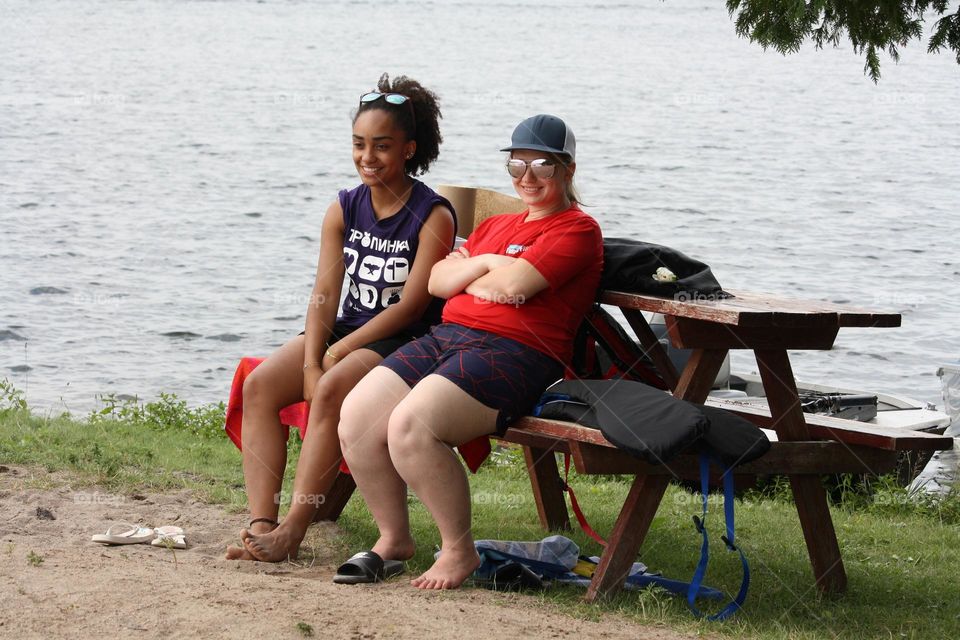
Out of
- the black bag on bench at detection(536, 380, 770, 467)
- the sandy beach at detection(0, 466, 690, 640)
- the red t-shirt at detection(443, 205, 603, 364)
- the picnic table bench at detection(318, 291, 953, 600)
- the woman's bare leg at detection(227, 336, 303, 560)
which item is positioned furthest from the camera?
the woman's bare leg at detection(227, 336, 303, 560)

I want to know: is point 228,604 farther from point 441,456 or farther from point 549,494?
point 549,494

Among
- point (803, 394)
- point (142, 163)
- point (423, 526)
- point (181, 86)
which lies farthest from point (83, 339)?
point (181, 86)

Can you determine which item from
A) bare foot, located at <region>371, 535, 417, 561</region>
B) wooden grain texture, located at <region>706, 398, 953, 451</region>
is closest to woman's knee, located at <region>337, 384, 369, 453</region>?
bare foot, located at <region>371, 535, 417, 561</region>

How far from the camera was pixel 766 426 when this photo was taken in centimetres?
465

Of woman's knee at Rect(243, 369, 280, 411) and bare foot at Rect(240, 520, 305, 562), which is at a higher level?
woman's knee at Rect(243, 369, 280, 411)

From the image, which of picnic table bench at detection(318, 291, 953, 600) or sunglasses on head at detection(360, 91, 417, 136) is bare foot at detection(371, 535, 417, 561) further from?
sunglasses on head at detection(360, 91, 417, 136)

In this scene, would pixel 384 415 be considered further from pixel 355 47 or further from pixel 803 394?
pixel 355 47

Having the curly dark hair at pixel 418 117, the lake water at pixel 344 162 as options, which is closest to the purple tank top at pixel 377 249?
the curly dark hair at pixel 418 117

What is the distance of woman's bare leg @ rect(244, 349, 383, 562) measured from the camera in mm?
4480

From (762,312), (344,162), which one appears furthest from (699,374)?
(344,162)

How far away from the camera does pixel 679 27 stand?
51.5 meters

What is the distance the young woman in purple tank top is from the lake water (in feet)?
25.0

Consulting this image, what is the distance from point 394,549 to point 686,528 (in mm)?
1685

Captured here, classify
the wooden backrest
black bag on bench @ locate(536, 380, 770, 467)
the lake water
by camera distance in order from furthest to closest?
the lake water
the wooden backrest
black bag on bench @ locate(536, 380, 770, 467)
